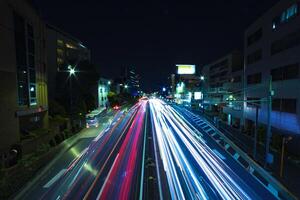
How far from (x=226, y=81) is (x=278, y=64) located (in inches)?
1288

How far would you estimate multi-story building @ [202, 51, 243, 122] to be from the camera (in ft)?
158

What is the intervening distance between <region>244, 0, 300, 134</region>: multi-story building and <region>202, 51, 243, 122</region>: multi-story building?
637 cm

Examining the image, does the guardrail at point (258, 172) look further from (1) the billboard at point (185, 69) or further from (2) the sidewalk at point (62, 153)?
(1) the billboard at point (185, 69)

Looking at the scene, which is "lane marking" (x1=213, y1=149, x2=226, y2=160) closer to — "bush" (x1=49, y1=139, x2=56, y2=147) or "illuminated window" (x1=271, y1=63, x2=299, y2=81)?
"illuminated window" (x1=271, y1=63, x2=299, y2=81)

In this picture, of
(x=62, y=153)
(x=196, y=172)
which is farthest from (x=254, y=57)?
(x=62, y=153)

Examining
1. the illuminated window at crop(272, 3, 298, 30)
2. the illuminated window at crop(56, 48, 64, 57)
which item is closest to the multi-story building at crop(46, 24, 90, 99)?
the illuminated window at crop(56, 48, 64, 57)

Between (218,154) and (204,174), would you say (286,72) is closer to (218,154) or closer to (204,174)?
(218,154)

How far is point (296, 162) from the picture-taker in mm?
21859

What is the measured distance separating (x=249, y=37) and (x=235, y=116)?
14701 millimetres

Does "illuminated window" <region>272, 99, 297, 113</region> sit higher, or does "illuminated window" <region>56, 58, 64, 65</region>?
"illuminated window" <region>56, 58, 64, 65</region>

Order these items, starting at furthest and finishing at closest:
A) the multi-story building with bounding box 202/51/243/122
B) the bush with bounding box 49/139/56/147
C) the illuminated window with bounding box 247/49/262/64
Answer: the multi-story building with bounding box 202/51/243/122 → the illuminated window with bounding box 247/49/262/64 → the bush with bounding box 49/139/56/147

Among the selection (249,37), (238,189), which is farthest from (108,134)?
(249,37)

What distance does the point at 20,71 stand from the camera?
2544 centimetres

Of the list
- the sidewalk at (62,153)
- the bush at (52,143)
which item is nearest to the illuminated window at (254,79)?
the sidewalk at (62,153)
